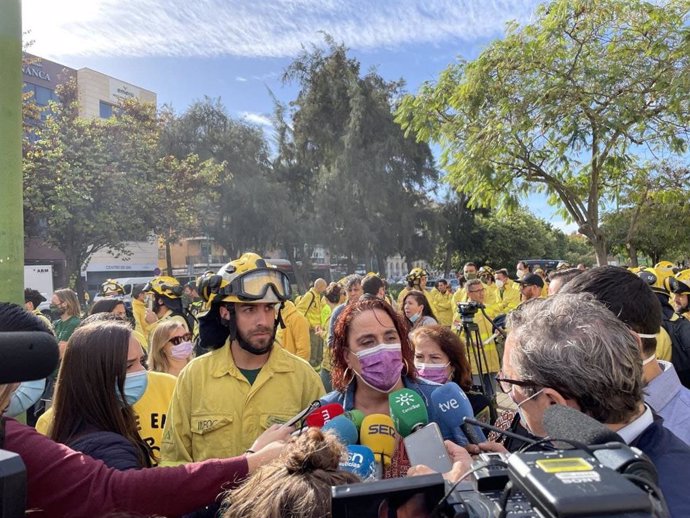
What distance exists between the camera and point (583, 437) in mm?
1000

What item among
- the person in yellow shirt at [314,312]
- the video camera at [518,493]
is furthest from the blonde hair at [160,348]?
the person in yellow shirt at [314,312]

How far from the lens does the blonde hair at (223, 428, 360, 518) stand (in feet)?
3.83

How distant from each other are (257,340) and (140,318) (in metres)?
4.76

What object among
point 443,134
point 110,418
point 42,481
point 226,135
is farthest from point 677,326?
point 226,135

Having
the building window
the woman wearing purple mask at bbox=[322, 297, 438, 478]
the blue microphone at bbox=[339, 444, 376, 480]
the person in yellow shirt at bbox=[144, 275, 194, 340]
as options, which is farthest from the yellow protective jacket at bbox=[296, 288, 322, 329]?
the building window

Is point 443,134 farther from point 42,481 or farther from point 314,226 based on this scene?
point 314,226

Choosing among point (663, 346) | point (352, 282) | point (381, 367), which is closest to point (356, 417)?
point (381, 367)

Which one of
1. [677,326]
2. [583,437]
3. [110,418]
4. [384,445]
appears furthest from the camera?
[677,326]

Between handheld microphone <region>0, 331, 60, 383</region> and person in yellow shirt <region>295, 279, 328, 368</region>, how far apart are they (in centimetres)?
735

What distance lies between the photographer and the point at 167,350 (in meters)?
4.23

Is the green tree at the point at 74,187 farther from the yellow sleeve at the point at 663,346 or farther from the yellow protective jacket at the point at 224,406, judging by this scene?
the yellow sleeve at the point at 663,346

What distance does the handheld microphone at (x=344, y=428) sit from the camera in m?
1.85

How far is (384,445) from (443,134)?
8.74 metres

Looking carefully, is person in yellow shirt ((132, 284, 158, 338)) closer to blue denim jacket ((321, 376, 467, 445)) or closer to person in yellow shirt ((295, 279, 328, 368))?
person in yellow shirt ((295, 279, 328, 368))
